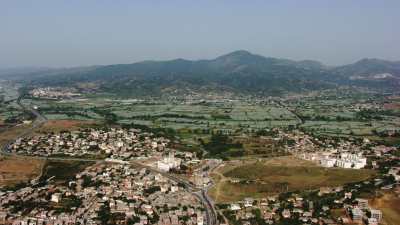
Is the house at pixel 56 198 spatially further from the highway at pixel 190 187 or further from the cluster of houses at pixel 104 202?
the highway at pixel 190 187

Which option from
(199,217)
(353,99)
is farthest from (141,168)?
(353,99)

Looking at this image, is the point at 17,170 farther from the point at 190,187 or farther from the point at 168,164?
the point at 190,187

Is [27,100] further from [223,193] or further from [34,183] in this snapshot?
[223,193]

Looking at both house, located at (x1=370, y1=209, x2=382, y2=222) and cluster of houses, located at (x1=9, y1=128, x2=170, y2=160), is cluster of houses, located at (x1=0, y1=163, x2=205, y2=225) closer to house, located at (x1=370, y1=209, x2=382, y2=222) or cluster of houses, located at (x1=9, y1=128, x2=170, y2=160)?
cluster of houses, located at (x1=9, y1=128, x2=170, y2=160)

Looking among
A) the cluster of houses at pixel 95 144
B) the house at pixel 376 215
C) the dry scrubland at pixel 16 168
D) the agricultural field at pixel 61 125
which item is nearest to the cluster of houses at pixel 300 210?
the house at pixel 376 215

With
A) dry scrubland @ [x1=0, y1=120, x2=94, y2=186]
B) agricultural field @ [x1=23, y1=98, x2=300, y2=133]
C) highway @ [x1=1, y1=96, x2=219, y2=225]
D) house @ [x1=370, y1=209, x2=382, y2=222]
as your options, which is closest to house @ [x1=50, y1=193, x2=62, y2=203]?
dry scrubland @ [x1=0, y1=120, x2=94, y2=186]

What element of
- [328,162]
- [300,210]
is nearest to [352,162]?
[328,162]
